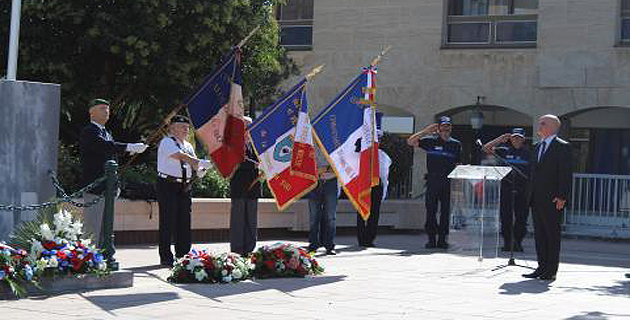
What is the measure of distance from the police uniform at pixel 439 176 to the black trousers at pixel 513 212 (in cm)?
102

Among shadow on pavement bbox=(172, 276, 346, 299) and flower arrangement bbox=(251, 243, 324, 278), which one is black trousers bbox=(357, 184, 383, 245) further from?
shadow on pavement bbox=(172, 276, 346, 299)

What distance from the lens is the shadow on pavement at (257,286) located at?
11.4 metres

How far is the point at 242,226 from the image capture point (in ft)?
A: 45.8

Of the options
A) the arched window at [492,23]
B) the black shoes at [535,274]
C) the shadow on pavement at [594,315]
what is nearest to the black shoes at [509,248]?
the black shoes at [535,274]

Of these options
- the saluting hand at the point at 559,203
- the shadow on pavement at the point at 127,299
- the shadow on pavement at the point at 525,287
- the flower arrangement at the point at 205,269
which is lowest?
the shadow on pavement at the point at 525,287

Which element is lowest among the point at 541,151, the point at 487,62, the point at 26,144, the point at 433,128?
the point at 26,144

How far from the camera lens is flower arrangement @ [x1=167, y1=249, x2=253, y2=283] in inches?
466

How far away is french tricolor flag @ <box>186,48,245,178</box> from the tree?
5.29 m

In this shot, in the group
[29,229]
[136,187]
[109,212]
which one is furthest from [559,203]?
[136,187]

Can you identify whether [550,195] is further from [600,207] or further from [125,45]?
[600,207]

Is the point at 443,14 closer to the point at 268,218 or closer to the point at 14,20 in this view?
the point at 268,218

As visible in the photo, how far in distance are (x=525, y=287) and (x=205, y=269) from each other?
12.0ft

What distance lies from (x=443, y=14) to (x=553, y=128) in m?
17.6

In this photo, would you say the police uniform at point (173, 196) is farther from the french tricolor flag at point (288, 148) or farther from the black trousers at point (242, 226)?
the french tricolor flag at point (288, 148)
